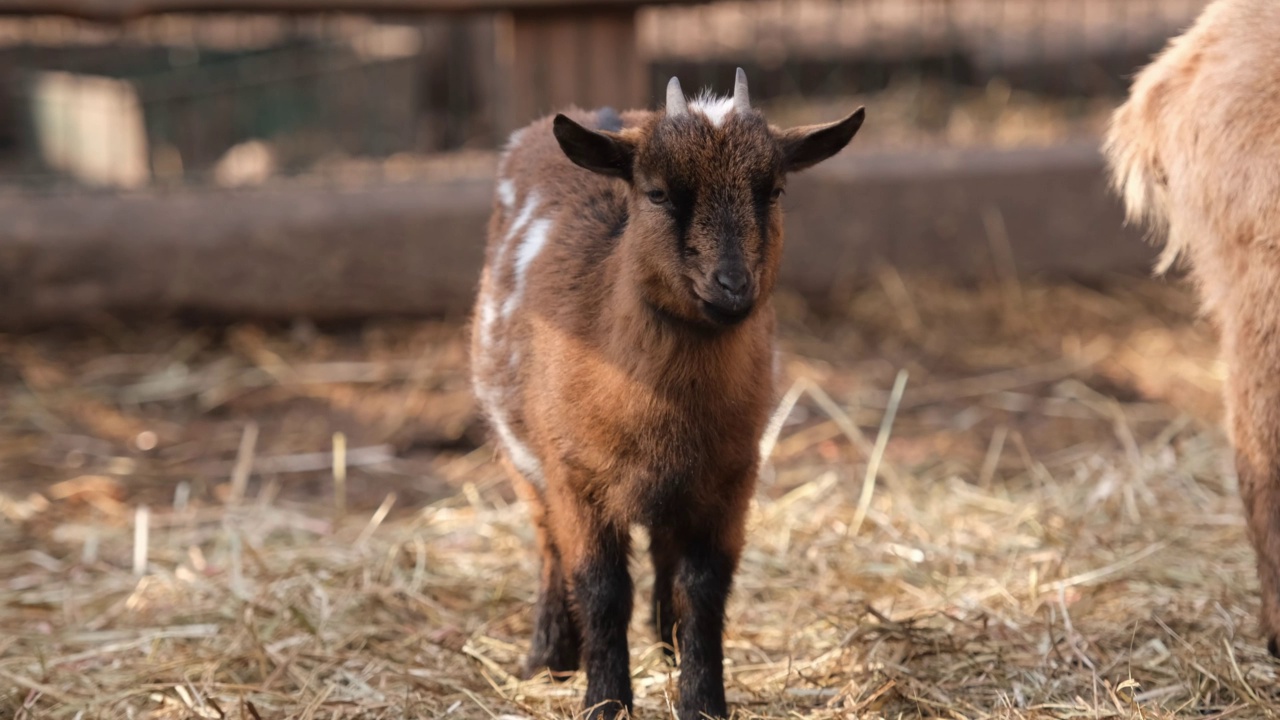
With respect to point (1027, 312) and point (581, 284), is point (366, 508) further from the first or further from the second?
point (1027, 312)

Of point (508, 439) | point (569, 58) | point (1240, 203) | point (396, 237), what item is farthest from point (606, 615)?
point (569, 58)

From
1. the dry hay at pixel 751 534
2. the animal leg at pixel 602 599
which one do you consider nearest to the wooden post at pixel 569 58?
the dry hay at pixel 751 534

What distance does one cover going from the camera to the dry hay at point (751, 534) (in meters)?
3.94

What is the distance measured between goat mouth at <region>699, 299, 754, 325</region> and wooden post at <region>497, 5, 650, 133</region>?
3.89m

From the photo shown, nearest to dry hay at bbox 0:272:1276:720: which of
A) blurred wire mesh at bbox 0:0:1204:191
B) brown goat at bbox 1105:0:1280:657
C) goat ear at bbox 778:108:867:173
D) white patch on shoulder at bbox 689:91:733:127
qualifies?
brown goat at bbox 1105:0:1280:657

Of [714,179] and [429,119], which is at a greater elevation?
[714,179]

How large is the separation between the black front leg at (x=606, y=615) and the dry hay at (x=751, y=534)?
0.12 m

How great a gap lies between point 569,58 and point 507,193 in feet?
9.12

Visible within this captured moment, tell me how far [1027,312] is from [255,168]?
14.7 feet

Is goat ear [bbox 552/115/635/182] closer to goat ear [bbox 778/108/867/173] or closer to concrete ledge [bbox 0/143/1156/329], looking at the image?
goat ear [bbox 778/108/867/173]

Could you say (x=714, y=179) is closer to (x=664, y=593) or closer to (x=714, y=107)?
(x=714, y=107)

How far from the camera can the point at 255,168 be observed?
8719 mm

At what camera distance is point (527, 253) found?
13.3 ft

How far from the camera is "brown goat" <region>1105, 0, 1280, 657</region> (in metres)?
3.68
